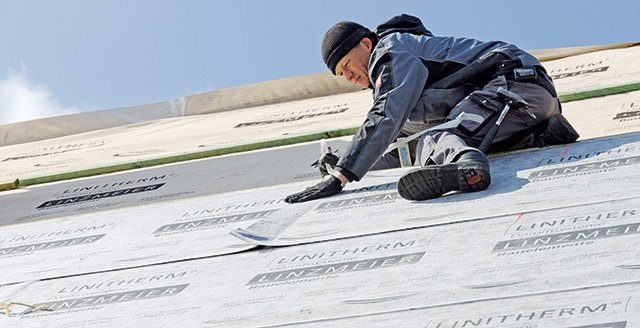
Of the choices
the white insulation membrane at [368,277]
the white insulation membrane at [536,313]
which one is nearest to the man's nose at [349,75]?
the white insulation membrane at [368,277]

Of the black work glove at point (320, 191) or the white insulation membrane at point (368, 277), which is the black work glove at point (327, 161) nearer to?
the black work glove at point (320, 191)

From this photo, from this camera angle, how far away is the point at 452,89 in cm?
366

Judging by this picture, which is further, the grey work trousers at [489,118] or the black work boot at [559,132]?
the black work boot at [559,132]

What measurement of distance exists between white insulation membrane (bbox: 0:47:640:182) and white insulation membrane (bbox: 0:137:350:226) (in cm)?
29

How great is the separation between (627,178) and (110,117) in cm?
504

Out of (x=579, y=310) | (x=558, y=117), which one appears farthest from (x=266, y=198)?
(x=579, y=310)

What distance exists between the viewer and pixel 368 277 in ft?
8.17

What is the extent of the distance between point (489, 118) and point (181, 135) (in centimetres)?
294

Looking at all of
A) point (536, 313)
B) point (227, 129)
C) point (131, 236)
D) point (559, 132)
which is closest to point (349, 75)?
point (559, 132)

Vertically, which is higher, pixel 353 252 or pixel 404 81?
pixel 404 81

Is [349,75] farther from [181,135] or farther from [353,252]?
[181,135]

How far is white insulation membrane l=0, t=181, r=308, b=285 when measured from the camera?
306cm

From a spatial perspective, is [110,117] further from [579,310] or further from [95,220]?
[579,310]

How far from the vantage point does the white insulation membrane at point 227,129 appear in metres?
5.36
